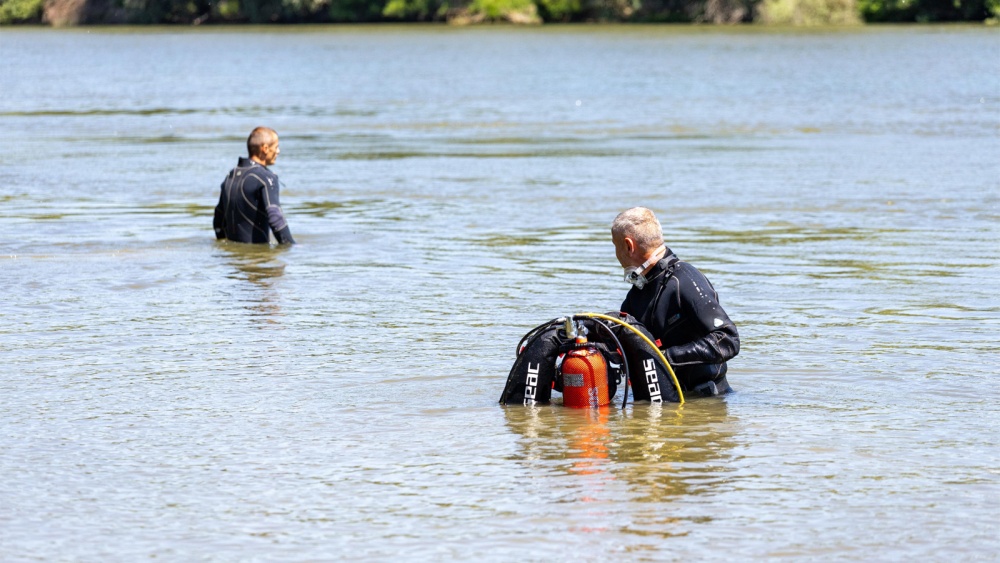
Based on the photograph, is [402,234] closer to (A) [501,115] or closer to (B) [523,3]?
(A) [501,115]

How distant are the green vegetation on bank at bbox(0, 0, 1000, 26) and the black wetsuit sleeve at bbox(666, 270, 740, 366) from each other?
69.9 m

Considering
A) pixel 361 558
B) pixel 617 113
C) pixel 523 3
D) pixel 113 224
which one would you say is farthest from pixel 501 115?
pixel 523 3

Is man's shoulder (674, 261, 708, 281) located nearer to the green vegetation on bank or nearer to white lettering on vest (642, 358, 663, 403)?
→ white lettering on vest (642, 358, 663, 403)

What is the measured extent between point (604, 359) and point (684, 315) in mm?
435

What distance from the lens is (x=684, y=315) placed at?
7.33 meters

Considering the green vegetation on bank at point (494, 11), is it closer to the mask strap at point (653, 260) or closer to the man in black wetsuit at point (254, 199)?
the man in black wetsuit at point (254, 199)

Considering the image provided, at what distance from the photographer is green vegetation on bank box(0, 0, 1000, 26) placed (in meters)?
76.1

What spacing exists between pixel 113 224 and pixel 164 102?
22.8 meters

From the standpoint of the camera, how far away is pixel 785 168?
67.9 feet

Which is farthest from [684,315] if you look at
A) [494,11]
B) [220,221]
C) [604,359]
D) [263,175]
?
[494,11]

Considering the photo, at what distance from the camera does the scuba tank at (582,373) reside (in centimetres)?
723

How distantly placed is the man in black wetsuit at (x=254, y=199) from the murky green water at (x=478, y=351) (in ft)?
0.69

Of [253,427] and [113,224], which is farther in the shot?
[113,224]

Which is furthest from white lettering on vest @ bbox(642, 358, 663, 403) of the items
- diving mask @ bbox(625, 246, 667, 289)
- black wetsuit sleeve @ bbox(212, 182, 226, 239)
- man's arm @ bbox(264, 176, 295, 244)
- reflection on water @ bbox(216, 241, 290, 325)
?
black wetsuit sleeve @ bbox(212, 182, 226, 239)
